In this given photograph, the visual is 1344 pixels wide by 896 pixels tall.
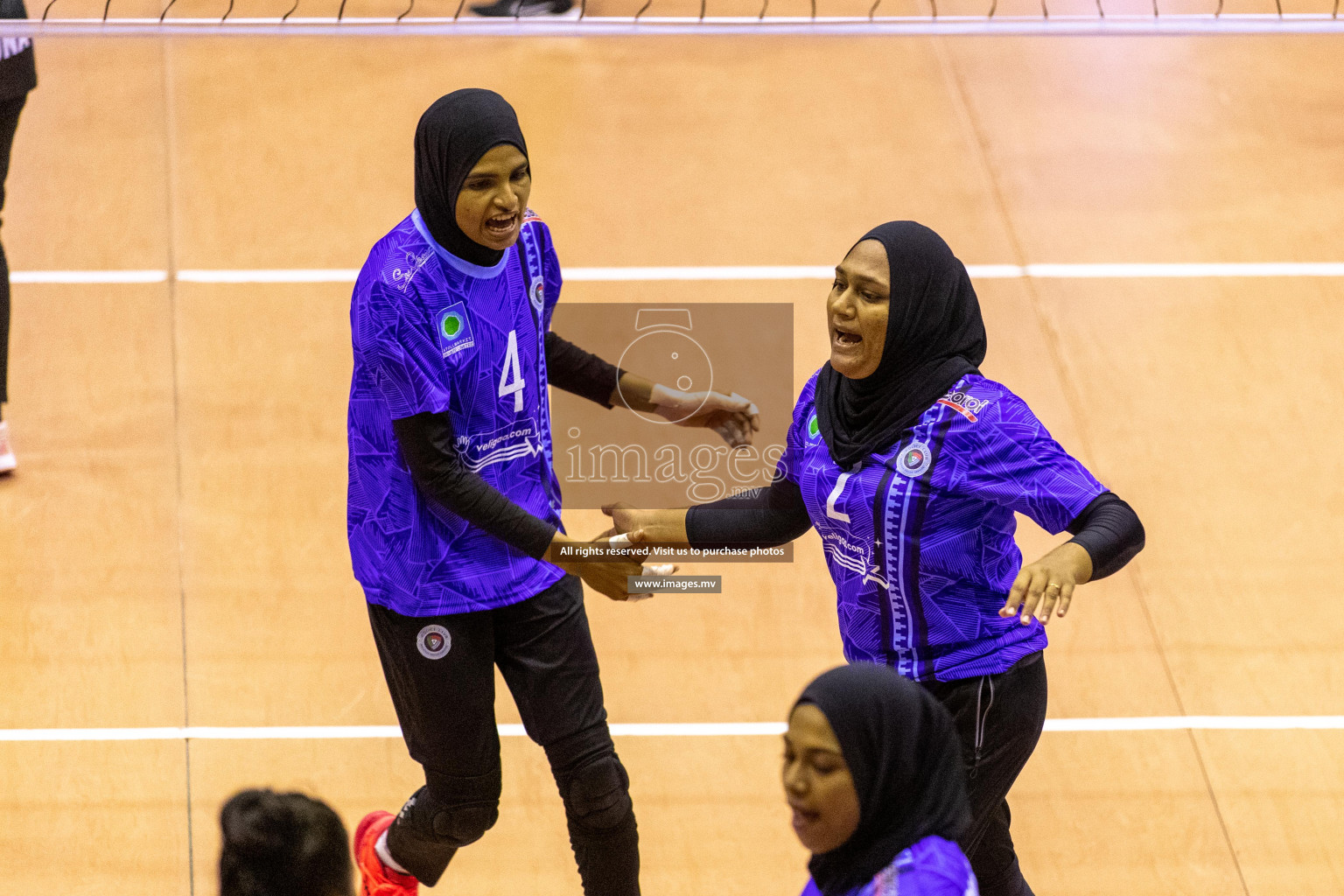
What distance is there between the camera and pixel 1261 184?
Answer: 24.9ft

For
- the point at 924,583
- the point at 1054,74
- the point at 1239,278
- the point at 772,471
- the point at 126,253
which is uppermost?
the point at 1054,74

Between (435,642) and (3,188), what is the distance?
3.24 m

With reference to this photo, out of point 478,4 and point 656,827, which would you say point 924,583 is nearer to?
point 656,827

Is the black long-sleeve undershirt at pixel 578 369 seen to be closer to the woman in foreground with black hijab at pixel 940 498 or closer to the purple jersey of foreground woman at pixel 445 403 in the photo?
the purple jersey of foreground woman at pixel 445 403

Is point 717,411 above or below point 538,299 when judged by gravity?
below

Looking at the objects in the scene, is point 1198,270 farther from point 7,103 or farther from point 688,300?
point 7,103

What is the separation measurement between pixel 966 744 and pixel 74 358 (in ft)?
15.2

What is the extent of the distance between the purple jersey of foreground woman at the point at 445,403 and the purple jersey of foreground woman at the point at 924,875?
55.3 inches

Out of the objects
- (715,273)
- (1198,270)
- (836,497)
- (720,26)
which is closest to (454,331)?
(836,497)

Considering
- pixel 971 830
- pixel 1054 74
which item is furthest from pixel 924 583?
pixel 1054 74

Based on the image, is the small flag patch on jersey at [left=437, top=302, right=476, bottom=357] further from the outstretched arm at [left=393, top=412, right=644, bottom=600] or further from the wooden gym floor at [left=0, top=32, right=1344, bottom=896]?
the wooden gym floor at [left=0, top=32, right=1344, bottom=896]

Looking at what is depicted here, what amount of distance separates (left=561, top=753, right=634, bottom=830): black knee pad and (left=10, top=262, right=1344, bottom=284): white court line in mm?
3613

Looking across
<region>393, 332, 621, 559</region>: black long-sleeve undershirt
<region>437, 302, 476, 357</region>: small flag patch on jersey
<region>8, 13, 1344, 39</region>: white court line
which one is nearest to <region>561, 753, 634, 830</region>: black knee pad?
<region>393, 332, 621, 559</region>: black long-sleeve undershirt

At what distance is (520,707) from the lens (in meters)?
3.70
